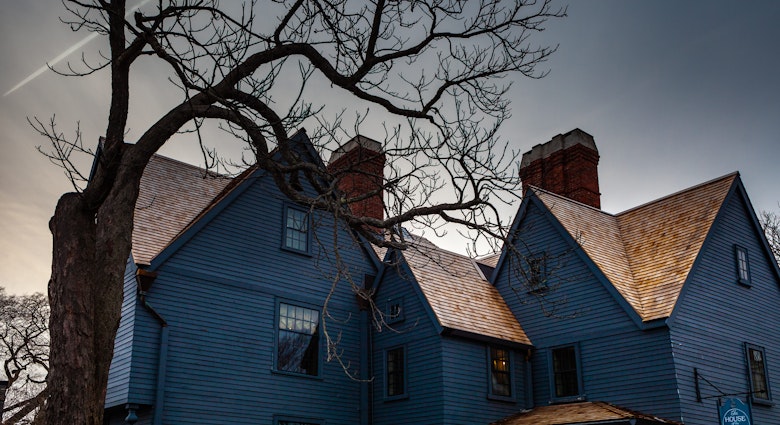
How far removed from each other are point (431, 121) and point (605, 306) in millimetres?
8874

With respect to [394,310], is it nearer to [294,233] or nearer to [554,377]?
[294,233]

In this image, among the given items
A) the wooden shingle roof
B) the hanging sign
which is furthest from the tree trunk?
the hanging sign

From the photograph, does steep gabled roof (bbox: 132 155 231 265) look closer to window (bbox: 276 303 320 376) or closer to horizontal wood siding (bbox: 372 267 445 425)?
window (bbox: 276 303 320 376)

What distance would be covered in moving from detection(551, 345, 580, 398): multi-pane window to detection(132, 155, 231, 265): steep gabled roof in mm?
10275

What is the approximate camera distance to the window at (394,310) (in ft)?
66.9

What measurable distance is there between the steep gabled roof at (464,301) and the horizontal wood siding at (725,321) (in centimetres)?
443

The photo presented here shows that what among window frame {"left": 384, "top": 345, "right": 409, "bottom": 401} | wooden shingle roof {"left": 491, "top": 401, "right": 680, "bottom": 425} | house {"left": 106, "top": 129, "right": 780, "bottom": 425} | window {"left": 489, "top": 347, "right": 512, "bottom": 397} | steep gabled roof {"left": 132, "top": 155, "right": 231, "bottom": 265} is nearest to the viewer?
wooden shingle roof {"left": 491, "top": 401, "right": 680, "bottom": 425}

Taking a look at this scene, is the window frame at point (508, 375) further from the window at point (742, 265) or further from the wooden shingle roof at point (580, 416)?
the window at point (742, 265)

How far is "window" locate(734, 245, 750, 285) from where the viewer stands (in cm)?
2070

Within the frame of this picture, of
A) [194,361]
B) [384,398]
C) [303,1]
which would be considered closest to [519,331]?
[384,398]

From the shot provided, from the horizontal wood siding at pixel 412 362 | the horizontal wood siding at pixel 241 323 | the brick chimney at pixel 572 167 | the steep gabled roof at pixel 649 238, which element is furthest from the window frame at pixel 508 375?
the brick chimney at pixel 572 167

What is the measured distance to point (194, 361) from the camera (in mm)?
16875

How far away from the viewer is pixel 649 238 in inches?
851

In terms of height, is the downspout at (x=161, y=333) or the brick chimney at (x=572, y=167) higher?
the brick chimney at (x=572, y=167)
